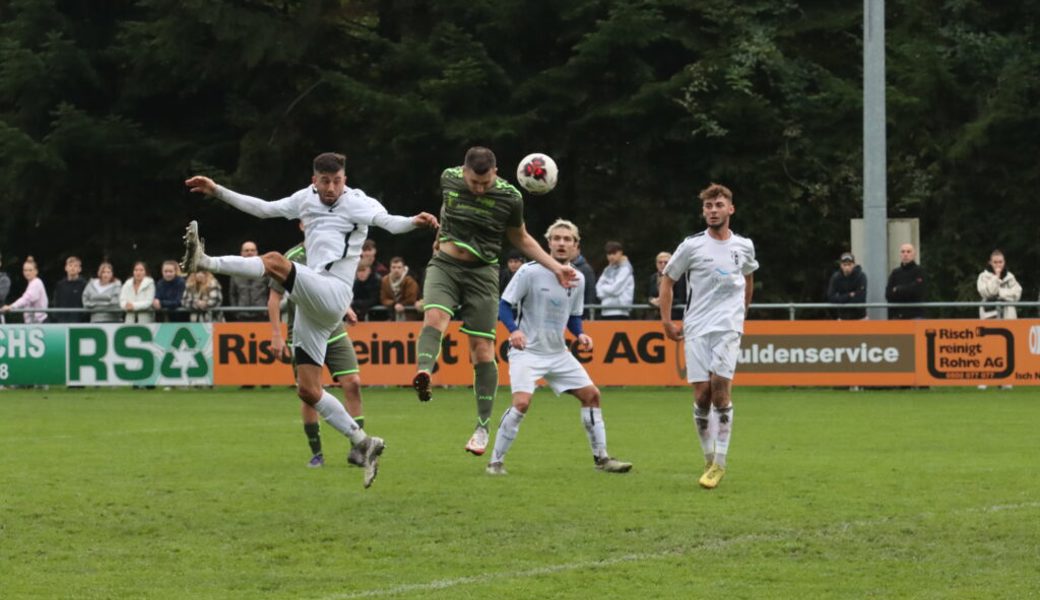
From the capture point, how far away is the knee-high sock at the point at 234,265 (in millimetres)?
10719

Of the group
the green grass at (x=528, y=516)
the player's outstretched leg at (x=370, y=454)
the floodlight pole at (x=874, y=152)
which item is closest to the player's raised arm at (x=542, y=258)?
the green grass at (x=528, y=516)

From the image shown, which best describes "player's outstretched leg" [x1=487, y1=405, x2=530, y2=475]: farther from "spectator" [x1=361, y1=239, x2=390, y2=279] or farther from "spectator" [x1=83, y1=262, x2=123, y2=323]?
"spectator" [x1=83, y1=262, x2=123, y2=323]

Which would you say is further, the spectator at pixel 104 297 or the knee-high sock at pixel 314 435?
the spectator at pixel 104 297

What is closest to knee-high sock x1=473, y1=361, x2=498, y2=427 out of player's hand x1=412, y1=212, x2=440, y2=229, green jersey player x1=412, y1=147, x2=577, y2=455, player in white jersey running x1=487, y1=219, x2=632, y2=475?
green jersey player x1=412, y1=147, x2=577, y2=455

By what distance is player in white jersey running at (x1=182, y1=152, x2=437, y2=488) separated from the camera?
11703mm

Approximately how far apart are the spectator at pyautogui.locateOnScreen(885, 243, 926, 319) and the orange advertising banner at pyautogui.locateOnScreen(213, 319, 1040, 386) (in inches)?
42.4

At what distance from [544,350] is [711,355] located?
1480 millimetres

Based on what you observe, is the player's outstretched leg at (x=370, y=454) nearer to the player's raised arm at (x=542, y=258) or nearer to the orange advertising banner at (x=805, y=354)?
the player's raised arm at (x=542, y=258)

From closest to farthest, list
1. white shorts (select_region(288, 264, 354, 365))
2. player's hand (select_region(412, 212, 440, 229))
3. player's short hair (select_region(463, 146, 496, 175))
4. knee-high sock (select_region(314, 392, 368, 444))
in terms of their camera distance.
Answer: player's hand (select_region(412, 212, 440, 229)) → white shorts (select_region(288, 264, 354, 365)) → knee-high sock (select_region(314, 392, 368, 444)) → player's short hair (select_region(463, 146, 496, 175))

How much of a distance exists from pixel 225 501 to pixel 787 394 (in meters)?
13.9

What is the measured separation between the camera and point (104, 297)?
2758 centimetres

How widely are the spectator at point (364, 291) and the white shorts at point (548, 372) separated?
518 inches

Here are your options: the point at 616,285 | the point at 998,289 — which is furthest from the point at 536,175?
the point at 998,289

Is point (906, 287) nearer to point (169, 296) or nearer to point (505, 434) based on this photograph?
point (169, 296)
